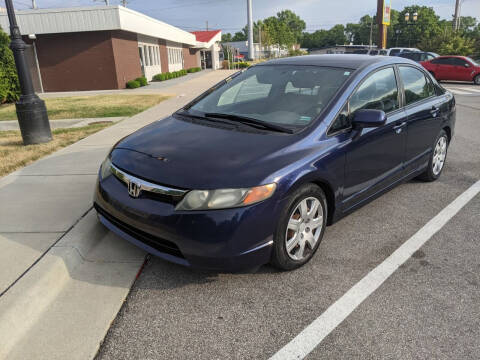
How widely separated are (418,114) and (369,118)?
142 cm

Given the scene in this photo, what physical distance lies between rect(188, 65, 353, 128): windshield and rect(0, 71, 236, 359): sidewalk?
1.61 m

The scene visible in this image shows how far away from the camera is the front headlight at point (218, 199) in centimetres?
272

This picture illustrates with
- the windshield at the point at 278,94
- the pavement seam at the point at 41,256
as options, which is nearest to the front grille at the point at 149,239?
the pavement seam at the point at 41,256

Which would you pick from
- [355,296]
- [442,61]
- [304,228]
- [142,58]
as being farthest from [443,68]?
[355,296]

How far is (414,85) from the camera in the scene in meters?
4.70

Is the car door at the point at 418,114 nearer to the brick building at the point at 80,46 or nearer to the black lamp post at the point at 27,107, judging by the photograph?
the black lamp post at the point at 27,107

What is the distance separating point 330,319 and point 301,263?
638 mm

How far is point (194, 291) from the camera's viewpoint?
3.03 m

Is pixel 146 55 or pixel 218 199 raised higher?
pixel 146 55

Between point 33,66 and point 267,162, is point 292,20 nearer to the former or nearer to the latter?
point 33,66

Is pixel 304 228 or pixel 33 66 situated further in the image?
pixel 33 66

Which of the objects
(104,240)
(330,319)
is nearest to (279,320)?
(330,319)

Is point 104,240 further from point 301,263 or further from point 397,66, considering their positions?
point 397,66

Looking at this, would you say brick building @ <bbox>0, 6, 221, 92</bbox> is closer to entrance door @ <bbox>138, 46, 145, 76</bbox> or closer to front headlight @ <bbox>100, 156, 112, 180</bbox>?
entrance door @ <bbox>138, 46, 145, 76</bbox>
